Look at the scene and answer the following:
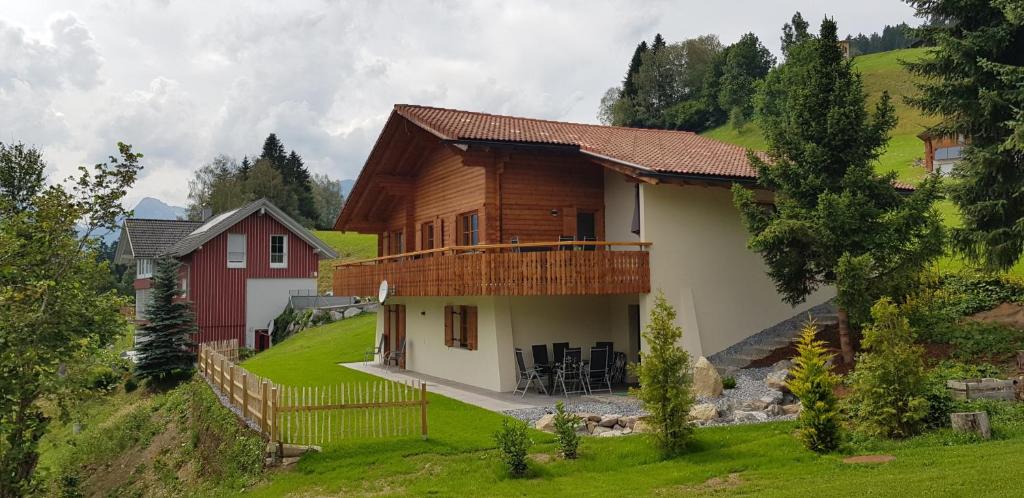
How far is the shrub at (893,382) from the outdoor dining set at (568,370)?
815 centimetres

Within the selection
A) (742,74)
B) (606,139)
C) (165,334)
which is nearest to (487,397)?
(606,139)

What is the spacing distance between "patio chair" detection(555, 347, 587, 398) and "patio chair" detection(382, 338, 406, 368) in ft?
28.2

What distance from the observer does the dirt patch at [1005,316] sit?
661 inches

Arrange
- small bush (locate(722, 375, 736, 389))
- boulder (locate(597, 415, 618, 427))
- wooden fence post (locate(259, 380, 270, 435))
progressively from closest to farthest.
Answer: wooden fence post (locate(259, 380, 270, 435))
boulder (locate(597, 415, 618, 427))
small bush (locate(722, 375, 736, 389))

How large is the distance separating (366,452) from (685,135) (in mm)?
17938

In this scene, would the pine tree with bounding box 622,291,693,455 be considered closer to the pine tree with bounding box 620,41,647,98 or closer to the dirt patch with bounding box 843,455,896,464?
the dirt patch with bounding box 843,455,896,464

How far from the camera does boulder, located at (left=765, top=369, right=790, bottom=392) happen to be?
15.5 m

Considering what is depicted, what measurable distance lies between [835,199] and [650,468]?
769 cm

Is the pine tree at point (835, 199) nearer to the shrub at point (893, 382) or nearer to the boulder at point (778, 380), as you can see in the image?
the boulder at point (778, 380)

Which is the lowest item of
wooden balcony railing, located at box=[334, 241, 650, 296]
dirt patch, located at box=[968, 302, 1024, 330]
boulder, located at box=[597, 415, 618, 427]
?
boulder, located at box=[597, 415, 618, 427]

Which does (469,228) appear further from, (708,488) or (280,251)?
(280,251)

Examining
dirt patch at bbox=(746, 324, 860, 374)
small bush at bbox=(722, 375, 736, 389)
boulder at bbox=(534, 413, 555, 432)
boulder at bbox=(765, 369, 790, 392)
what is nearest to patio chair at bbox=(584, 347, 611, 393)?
small bush at bbox=(722, 375, 736, 389)

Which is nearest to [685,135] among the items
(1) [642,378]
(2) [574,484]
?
(1) [642,378]

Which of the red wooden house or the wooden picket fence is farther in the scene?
the red wooden house
